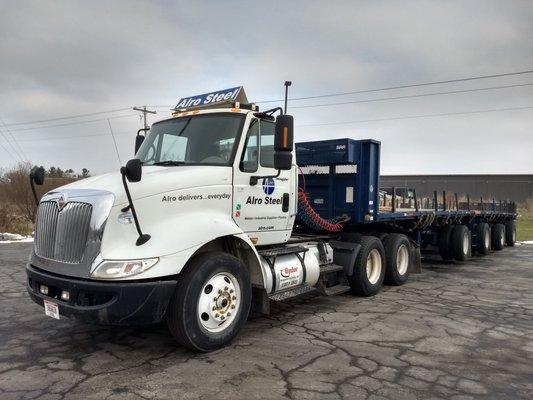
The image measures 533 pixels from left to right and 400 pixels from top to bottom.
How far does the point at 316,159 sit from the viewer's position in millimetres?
8508

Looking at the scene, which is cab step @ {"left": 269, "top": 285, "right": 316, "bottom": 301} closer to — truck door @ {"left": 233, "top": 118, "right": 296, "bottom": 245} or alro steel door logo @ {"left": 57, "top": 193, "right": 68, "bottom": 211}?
truck door @ {"left": 233, "top": 118, "right": 296, "bottom": 245}

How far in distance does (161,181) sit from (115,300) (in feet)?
4.13

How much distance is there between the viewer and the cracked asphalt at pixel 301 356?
405cm

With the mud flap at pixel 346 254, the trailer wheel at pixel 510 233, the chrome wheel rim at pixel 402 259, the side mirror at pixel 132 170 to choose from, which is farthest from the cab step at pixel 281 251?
the trailer wheel at pixel 510 233

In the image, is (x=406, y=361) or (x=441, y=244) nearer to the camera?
(x=406, y=361)

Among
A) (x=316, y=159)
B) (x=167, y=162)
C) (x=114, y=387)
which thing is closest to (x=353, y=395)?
(x=114, y=387)

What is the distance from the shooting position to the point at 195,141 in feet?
18.9

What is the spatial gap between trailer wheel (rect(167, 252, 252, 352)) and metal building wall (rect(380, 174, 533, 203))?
44247 mm

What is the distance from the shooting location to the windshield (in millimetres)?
5578

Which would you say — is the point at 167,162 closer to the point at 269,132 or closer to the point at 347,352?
the point at 269,132

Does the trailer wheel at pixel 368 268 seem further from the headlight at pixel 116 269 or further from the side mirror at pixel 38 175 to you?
the side mirror at pixel 38 175

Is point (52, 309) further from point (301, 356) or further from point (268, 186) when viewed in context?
point (268, 186)

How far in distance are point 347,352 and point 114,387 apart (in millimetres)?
2390

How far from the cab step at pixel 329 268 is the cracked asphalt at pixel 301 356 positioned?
52cm
